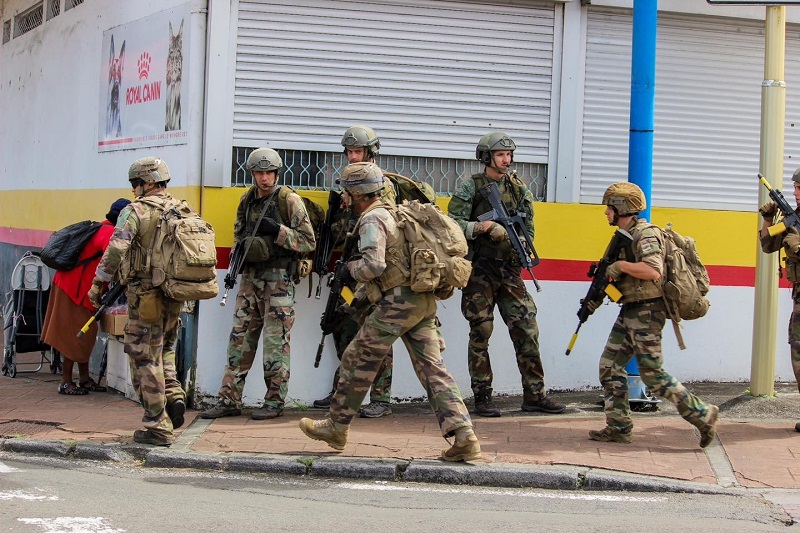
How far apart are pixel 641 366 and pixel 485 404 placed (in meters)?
1.58

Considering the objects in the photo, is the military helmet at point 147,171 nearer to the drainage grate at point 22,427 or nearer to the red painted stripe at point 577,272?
the red painted stripe at point 577,272

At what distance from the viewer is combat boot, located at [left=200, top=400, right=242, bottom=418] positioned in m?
8.69

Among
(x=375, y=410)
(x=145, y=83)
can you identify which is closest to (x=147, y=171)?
(x=375, y=410)

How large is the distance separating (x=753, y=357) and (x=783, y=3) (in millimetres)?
2812

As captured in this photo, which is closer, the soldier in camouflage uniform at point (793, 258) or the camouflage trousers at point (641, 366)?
the camouflage trousers at point (641, 366)

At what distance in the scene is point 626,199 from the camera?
301 inches

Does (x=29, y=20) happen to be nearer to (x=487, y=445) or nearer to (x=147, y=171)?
(x=147, y=171)

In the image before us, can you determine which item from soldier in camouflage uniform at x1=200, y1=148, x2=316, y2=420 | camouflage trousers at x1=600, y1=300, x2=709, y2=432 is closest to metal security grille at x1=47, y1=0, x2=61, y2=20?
soldier in camouflage uniform at x1=200, y1=148, x2=316, y2=420

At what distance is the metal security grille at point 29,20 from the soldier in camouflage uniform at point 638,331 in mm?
8926

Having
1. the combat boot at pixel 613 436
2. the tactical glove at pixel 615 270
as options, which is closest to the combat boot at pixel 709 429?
the combat boot at pixel 613 436

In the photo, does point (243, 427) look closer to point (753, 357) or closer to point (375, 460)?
point (375, 460)

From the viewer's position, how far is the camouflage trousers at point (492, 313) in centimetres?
880

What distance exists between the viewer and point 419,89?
31.8 ft

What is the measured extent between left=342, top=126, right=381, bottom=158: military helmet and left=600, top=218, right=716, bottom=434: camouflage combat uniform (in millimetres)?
2142
